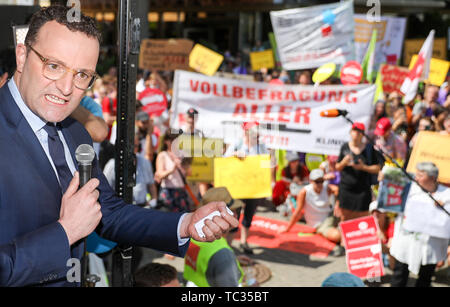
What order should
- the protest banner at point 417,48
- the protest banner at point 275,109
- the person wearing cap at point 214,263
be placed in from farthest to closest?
the protest banner at point 417,48
the protest banner at point 275,109
the person wearing cap at point 214,263

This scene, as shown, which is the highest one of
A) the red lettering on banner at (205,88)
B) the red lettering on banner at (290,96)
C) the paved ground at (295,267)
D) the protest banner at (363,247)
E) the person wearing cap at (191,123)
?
the red lettering on banner at (205,88)

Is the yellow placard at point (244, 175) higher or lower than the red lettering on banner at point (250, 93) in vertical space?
lower

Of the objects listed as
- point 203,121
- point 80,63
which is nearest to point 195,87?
point 203,121

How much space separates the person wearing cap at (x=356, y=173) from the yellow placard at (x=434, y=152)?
1.61 m

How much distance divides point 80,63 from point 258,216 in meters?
6.97

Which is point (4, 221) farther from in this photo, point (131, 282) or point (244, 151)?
point (244, 151)

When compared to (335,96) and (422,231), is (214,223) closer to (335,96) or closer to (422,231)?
(422,231)

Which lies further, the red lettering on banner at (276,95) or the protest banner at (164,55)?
the protest banner at (164,55)

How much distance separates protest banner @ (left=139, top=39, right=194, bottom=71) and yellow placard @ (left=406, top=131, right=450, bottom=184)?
22.6 ft

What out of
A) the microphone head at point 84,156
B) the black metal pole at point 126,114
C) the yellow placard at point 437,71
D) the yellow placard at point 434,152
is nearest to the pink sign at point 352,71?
the yellow placard at point 434,152

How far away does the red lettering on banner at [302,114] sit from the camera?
7000mm

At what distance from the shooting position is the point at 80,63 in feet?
5.65

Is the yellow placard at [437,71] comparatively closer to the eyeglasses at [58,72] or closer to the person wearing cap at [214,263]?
the person wearing cap at [214,263]

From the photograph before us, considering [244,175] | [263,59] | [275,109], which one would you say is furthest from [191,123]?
[263,59]
